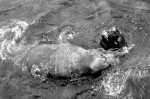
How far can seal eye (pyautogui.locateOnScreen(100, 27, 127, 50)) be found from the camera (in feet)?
27.6

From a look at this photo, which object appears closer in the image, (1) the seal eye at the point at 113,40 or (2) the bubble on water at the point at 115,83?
(2) the bubble on water at the point at 115,83

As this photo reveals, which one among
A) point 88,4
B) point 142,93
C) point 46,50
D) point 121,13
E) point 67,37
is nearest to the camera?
point 142,93

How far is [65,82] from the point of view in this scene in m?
8.31

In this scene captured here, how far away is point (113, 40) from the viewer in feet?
27.9

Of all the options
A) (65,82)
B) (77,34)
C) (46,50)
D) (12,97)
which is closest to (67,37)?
(77,34)

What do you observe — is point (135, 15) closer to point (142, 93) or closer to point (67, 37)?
point (67, 37)

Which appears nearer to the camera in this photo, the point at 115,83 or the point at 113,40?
the point at 115,83

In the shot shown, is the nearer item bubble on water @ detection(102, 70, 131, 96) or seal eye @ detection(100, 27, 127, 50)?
bubble on water @ detection(102, 70, 131, 96)

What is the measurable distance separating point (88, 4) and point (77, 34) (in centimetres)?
229

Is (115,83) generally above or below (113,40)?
below

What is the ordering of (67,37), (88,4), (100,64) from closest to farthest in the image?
(100,64) < (67,37) < (88,4)

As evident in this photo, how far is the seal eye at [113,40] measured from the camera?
8.42m

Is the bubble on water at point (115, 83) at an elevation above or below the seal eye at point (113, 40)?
below

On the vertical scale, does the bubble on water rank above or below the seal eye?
below
